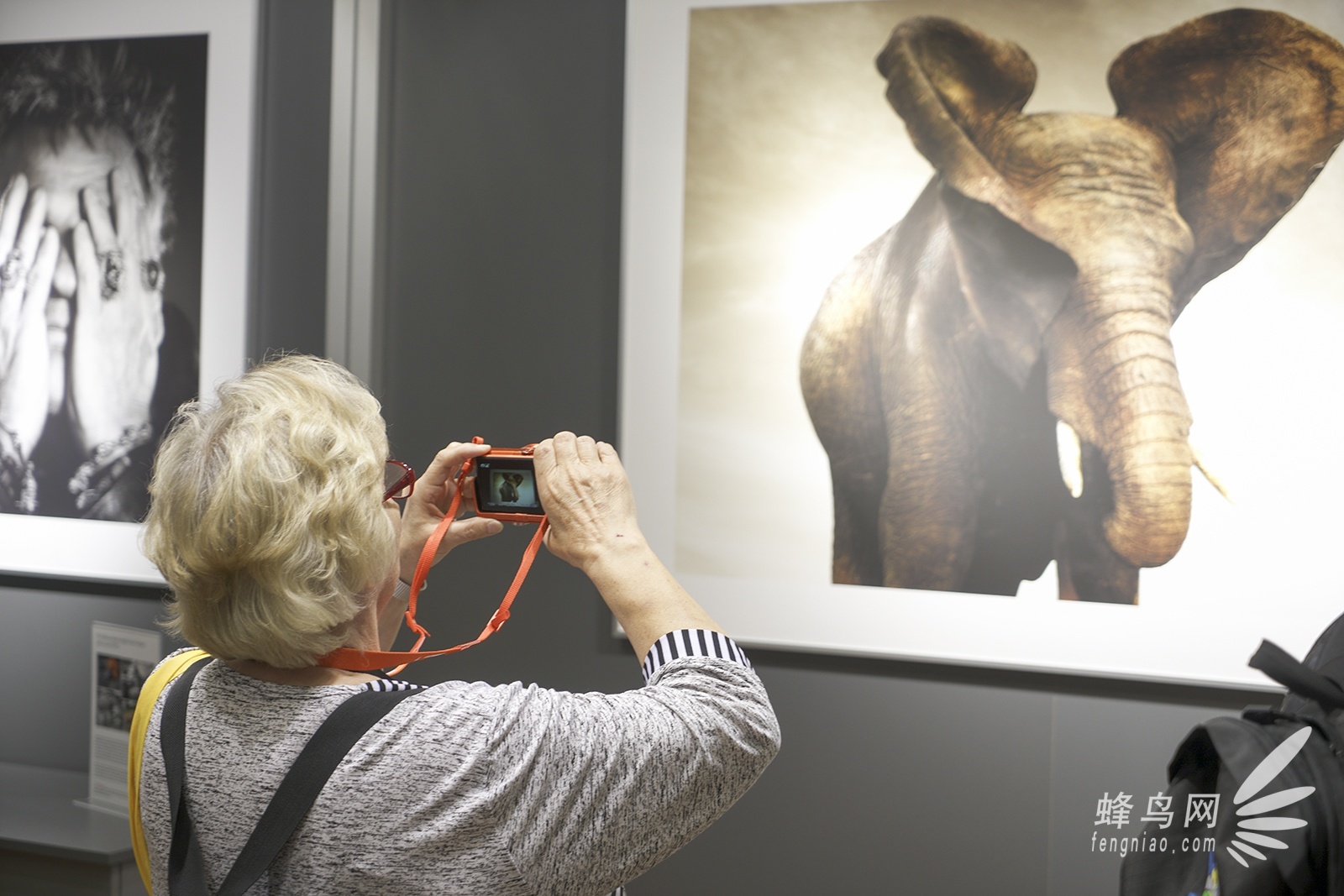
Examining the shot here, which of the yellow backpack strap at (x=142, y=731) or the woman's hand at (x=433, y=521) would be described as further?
the woman's hand at (x=433, y=521)

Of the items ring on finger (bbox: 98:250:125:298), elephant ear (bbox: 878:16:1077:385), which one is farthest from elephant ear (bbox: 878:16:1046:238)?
ring on finger (bbox: 98:250:125:298)

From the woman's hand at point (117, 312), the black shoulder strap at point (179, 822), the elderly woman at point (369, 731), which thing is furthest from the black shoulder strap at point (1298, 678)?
the woman's hand at point (117, 312)

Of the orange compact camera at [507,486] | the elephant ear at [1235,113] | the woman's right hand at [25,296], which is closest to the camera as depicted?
the orange compact camera at [507,486]

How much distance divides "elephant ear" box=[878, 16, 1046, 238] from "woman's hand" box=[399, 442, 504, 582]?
999 millimetres

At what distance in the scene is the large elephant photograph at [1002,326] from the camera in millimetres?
1582

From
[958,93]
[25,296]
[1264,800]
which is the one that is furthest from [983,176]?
[25,296]

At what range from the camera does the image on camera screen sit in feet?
3.90

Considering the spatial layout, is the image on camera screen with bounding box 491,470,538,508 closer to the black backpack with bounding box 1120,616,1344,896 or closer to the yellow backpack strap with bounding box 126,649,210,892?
the yellow backpack strap with bounding box 126,649,210,892

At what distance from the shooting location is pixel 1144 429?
5.34 feet

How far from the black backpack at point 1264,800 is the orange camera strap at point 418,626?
71 centimetres

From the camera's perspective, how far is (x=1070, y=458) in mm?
1663

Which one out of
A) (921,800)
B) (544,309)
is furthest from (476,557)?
(921,800)

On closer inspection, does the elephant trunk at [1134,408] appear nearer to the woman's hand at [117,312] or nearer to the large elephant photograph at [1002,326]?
the large elephant photograph at [1002,326]

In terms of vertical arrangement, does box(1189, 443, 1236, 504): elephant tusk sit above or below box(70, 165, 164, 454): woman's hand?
below
